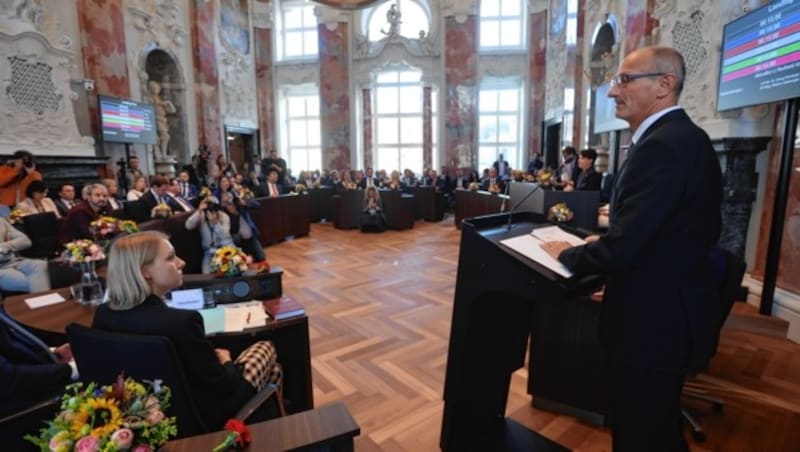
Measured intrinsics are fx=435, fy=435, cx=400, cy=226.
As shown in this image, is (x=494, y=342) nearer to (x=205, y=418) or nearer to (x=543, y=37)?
(x=205, y=418)

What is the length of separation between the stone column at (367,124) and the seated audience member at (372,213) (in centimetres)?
563

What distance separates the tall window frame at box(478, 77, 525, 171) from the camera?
1330cm

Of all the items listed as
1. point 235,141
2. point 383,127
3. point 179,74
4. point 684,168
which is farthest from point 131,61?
point 684,168

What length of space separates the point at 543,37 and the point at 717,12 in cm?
869

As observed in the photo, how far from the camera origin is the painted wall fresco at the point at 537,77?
484 inches

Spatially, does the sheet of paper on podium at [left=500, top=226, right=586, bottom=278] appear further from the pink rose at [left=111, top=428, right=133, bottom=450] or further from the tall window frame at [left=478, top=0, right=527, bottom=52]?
the tall window frame at [left=478, top=0, right=527, bottom=52]

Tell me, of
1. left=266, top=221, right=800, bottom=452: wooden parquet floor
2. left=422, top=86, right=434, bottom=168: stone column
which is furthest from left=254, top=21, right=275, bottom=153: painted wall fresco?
left=266, top=221, right=800, bottom=452: wooden parquet floor

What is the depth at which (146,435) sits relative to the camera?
94 cm

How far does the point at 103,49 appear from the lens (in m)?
7.47

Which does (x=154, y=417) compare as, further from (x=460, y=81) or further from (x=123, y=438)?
(x=460, y=81)

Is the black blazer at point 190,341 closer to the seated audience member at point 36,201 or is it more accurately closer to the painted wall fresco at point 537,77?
the seated audience member at point 36,201

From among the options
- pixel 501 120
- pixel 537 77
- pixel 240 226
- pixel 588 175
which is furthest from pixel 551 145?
pixel 240 226

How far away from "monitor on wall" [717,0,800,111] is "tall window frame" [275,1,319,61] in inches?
479

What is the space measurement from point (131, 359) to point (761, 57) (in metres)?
4.45
